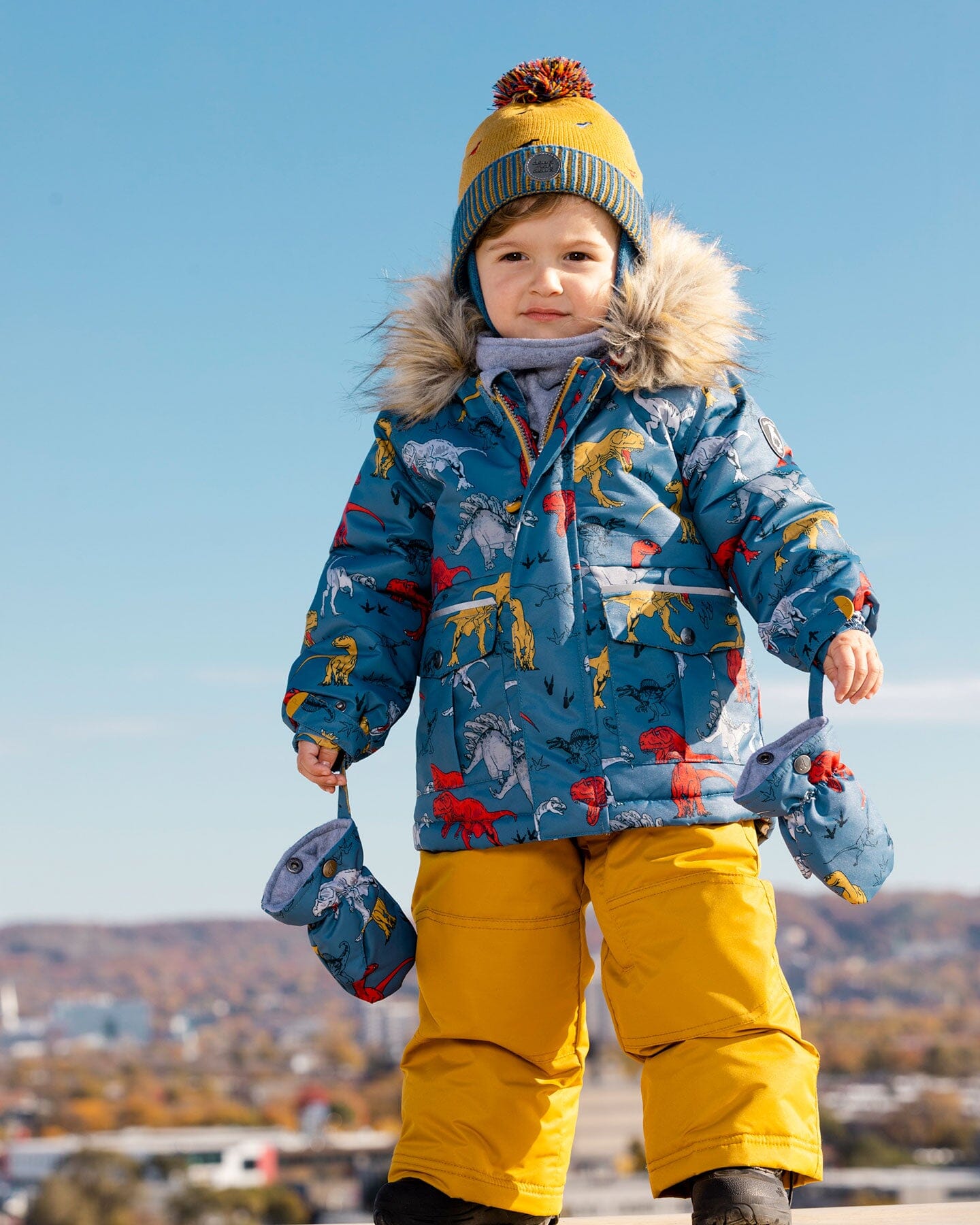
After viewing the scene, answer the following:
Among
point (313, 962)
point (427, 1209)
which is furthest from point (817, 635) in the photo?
point (313, 962)

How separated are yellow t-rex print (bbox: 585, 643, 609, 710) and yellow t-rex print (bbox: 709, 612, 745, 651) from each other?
217mm

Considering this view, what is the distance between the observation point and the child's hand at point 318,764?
7.95ft

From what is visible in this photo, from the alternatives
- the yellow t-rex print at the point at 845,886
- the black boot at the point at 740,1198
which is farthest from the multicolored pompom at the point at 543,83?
the black boot at the point at 740,1198

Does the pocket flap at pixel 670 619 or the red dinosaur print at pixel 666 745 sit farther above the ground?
the pocket flap at pixel 670 619

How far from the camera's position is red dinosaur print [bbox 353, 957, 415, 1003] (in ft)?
7.76

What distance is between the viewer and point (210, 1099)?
76250 millimetres

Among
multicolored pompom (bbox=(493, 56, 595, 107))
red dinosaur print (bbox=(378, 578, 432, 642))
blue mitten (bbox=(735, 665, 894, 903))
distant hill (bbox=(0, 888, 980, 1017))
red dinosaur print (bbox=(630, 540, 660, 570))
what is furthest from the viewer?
distant hill (bbox=(0, 888, 980, 1017))

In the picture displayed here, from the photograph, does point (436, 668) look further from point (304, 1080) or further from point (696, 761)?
point (304, 1080)

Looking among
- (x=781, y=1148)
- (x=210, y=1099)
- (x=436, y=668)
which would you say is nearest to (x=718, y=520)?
(x=436, y=668)

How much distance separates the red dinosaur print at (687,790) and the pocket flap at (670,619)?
20cm

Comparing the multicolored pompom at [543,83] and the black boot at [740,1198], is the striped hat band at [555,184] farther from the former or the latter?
the black boot at [740,1198]

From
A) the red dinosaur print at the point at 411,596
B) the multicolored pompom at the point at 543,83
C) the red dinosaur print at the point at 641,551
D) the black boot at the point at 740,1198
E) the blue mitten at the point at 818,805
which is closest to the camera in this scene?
the black boot at the point at 740,1198

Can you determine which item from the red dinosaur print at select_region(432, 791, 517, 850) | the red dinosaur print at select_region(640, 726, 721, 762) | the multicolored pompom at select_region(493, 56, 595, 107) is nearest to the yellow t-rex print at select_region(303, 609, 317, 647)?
the red dinosaur print at select_region(432, 791, 517, 850)

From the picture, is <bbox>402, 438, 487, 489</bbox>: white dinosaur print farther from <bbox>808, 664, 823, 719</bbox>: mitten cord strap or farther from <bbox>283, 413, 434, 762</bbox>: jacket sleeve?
A: <bbox>808, 664, 823, 719</bbox>: mitten cord strap
